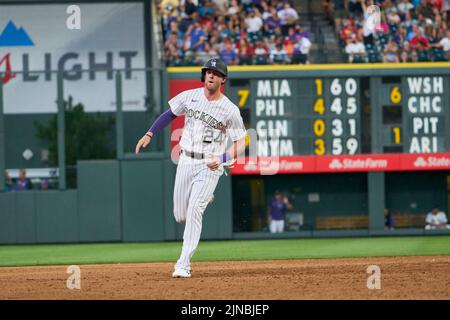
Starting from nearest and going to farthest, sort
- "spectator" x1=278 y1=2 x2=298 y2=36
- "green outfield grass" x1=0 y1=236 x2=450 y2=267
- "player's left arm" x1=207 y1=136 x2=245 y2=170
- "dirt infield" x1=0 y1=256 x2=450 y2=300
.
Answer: "dirt infield" x1=0 y1=256 x2=450 y2=300 → "player's left arm" x1=207 y1=136 x2=245 y2=170 → "green outfield grass" x1=0 y1=236 x2=450 y2=267 → "spectator" x1=278 y1=2 x2=298 y2=36

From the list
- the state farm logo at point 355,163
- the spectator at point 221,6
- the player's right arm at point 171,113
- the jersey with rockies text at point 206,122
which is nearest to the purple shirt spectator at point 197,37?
the spectator at point 221,6

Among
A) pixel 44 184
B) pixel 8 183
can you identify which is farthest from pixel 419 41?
pixel 8 183

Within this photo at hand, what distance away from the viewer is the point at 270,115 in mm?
22203

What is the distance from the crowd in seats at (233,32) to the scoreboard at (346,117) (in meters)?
0.86

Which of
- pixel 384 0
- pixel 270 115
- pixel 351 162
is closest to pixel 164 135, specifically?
pixel 270 115

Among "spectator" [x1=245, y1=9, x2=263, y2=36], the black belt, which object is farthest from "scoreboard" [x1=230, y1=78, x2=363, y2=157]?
the black belt

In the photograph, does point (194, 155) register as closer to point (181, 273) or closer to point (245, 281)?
point (181, 273)

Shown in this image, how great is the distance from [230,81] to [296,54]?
64.5 inches

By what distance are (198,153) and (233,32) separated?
1369 cm

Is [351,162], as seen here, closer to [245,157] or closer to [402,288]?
[245,157]

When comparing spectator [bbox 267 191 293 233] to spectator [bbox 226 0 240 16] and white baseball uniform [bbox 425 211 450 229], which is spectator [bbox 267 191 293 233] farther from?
spectator [bbox 226 0 240 16]

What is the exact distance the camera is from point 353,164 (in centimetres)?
2259

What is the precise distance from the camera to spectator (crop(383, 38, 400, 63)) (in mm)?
22852

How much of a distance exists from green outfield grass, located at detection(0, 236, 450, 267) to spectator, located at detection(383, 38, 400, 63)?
12.8ft
